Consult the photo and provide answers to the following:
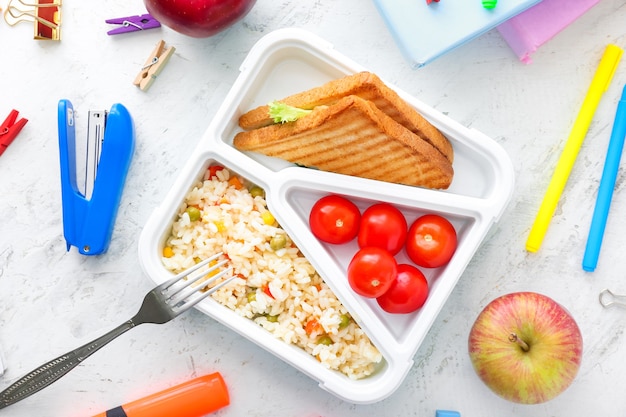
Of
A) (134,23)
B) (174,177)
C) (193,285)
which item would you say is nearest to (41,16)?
(134,23)

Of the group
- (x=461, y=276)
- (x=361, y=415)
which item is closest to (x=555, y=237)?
(x=461, y=276)

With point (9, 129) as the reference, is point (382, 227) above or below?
below

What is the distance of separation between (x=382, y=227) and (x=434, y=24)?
529 mm

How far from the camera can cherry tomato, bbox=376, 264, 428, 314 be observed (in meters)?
1.62

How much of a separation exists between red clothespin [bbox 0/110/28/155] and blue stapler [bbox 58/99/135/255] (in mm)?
152

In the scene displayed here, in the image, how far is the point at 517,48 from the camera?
5.87 feet

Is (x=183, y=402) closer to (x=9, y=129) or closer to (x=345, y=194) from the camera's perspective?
(x=345, y=194)

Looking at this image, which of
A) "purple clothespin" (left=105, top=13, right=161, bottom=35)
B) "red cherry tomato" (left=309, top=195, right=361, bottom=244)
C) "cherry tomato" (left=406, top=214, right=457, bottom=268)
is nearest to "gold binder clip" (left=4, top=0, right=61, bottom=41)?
"purple clothespin" (left=105, top=13, right=161, bottom=35)

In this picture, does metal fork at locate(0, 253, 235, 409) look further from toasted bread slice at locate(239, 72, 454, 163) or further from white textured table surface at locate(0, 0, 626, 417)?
toasted bread slice at locate(239, 72, 454, 163)

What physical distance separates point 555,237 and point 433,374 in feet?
1.61

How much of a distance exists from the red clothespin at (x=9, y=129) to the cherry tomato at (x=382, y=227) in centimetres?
97

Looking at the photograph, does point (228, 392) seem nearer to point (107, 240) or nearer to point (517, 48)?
point (107, 240)

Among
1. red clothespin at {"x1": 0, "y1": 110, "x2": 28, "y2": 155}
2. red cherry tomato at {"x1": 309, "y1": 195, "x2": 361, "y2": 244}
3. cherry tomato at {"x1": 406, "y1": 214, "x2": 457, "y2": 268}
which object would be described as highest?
red clothespin at {"x1": 0, "y1": 110, "x2": 28, "y2": 155}

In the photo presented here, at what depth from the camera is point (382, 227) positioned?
163cm
